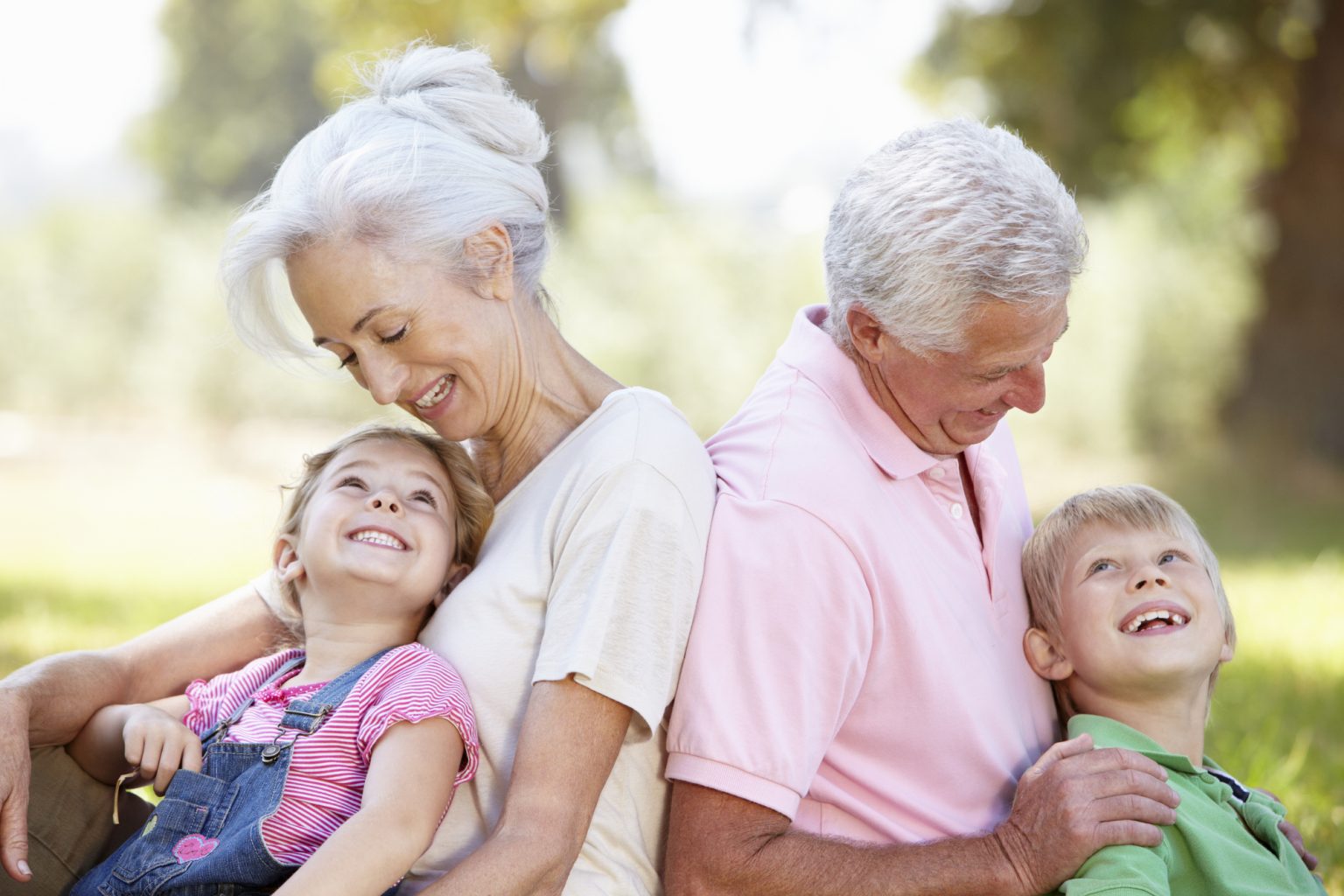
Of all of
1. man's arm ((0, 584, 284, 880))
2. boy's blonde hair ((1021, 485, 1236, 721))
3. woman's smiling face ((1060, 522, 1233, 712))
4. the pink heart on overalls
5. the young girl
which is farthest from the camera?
boy's blonde hair ((1021, 485, 1236, 721))

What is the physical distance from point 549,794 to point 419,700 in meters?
0.25

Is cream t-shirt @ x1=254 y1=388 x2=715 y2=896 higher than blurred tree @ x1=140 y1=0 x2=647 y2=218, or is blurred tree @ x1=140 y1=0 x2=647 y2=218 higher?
blurred tree @ x1=140 y1=0 x2=647 y2=218

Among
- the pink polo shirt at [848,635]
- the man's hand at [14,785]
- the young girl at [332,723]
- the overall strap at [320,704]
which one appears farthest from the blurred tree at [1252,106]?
the man's hand at [14,785]

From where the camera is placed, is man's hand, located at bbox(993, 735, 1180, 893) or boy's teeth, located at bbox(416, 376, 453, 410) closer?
man's hand, located at bbox(993, 735, 1180, 893)

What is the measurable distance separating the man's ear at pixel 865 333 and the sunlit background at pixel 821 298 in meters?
3.63

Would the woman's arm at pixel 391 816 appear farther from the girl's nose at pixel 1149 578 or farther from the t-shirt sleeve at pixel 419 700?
the girl's nose at pixel 1149 578

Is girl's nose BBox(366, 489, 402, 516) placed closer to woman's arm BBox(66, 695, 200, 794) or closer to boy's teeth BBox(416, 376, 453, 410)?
boy's teeth BBox(416, 376, 453, 410)

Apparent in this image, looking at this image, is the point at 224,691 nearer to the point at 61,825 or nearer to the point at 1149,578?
the point at 61,825

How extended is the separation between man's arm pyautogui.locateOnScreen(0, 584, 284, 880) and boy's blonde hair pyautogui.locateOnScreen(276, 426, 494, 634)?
0.12 m

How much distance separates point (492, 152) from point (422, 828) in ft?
3.95

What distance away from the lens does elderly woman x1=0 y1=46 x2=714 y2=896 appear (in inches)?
80.9

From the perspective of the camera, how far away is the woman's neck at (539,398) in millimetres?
2471

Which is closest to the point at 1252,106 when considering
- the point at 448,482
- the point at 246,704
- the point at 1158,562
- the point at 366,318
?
the point at 1158,562

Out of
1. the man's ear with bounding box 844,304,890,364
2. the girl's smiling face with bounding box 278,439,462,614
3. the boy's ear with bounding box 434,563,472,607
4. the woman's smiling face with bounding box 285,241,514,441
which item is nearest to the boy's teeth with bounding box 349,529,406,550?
the girl's smiling face with bounding box 278,439,462,614
